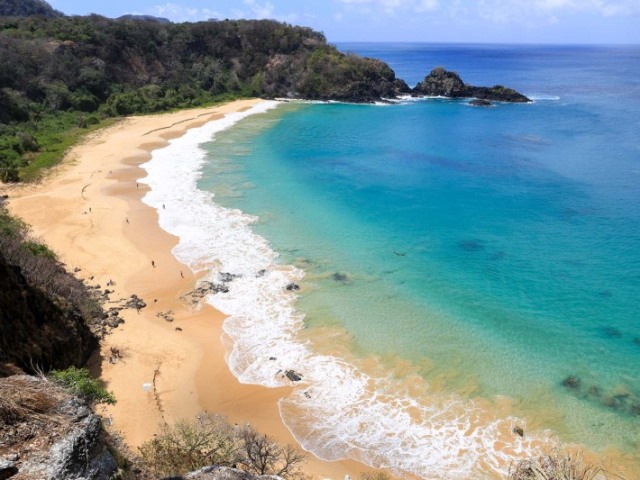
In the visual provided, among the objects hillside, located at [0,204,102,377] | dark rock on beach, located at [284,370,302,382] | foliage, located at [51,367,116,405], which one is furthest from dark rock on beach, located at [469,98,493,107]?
foliage, located at [51,367,116,405]

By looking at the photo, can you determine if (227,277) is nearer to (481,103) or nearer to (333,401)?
(333,401)

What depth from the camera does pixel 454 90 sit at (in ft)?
337

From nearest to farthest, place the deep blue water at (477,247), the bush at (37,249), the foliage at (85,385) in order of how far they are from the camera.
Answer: the foliage at (85,385) → the deep blue water at (477,247) → the bush at (37,249)

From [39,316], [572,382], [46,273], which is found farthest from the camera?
[46,273]

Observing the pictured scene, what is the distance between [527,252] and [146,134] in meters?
53.4

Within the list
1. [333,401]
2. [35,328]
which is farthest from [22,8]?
[333,401]

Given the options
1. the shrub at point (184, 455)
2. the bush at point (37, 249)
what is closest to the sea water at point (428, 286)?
the shrub at point (184, 455)

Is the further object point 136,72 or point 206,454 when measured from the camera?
point 136,72

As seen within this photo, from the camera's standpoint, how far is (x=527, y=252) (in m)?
32.0

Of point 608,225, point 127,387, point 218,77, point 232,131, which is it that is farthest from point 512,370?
Result: point 218,77

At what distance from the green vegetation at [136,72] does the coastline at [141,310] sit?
7.57 metres

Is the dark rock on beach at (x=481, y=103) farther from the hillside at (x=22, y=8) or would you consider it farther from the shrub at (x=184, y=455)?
the hillside at (x=22, y=8)

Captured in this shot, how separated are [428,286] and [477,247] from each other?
23.3 feet

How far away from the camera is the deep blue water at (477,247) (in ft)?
70.3
